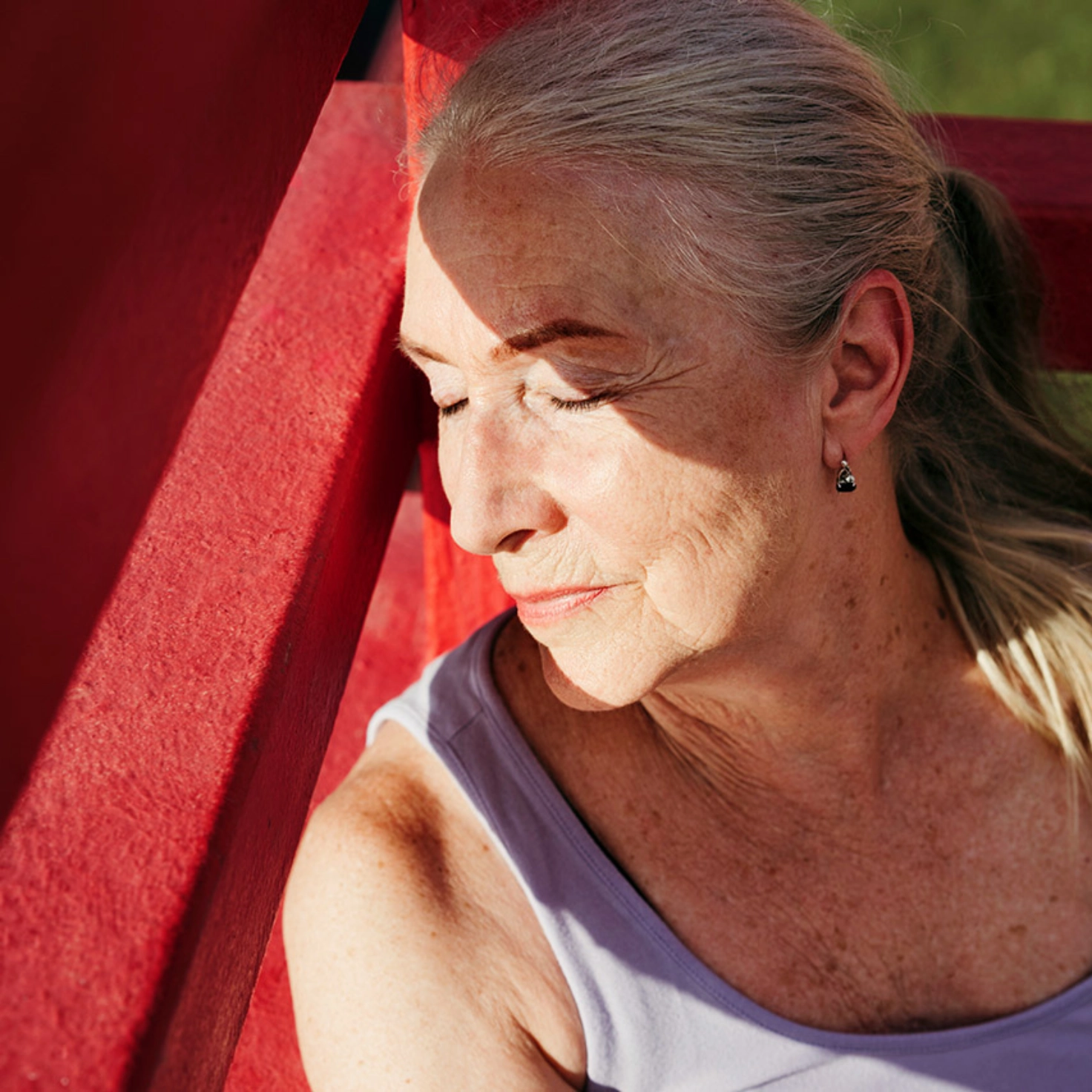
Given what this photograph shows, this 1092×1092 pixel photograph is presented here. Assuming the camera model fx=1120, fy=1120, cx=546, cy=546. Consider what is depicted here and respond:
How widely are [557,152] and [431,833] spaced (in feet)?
3.48

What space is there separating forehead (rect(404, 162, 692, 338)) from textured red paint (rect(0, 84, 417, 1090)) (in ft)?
1.31

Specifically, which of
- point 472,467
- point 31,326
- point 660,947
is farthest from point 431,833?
point 31,326

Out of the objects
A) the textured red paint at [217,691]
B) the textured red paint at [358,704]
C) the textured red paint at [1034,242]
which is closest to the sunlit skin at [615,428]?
the textured red paint at [217,691]

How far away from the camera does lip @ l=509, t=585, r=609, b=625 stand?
162cm

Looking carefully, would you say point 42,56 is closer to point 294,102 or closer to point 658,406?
point 294,102

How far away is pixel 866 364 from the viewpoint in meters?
1.75

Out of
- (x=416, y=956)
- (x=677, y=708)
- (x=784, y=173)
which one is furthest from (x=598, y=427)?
(x=416, y=956)

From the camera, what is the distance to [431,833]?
1.81m

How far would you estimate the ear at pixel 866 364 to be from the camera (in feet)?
5.62

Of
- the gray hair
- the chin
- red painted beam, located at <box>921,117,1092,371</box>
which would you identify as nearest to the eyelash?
the gray hair

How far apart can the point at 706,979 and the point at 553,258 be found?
114 cm

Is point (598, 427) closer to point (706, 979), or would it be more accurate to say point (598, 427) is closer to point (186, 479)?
point (186, 479)

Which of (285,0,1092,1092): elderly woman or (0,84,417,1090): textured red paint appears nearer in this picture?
(0,84,417,1090): textured red paint

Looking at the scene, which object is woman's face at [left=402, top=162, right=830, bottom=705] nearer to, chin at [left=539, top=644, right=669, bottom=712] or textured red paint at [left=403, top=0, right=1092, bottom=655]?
chin at [left=539, top=644, right=669, bottom=712]
